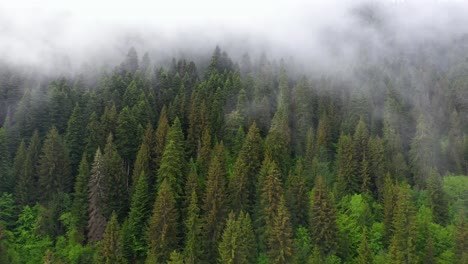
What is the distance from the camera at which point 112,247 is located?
51.1m

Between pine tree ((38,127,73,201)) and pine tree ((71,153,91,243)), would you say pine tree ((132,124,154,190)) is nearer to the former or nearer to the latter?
pine tree ((71,153,91,243))

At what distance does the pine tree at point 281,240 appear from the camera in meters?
50.3

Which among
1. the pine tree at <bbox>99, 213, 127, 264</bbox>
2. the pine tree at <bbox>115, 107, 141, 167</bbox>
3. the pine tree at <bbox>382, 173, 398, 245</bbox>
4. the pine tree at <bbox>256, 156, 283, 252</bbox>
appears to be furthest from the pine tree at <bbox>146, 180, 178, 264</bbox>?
the pine tree at <bbox>382, 173, 398, 245</bbox>

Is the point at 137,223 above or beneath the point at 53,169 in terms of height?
beneath

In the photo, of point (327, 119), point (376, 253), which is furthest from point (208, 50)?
point (376, 253)

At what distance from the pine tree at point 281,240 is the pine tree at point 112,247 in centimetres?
2124

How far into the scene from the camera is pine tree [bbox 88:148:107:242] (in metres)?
58.3

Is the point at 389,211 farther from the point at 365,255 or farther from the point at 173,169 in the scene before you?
the point at 173,169

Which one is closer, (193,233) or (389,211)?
(193,233)

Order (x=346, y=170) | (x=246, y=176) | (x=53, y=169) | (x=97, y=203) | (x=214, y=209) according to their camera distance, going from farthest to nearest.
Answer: (x=346, y=170) < (x=53, y=169) < (x=246, y=176) < (x=97, y=203) < (x=214, y=209)

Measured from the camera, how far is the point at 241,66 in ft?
387

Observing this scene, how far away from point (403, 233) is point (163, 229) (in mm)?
34399

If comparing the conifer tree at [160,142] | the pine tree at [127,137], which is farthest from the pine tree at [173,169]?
the pine tree at [127,137]

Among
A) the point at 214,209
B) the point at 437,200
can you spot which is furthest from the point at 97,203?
the point at 437,200
